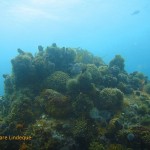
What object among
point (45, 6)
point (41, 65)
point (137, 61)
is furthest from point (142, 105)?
point (137, 61)

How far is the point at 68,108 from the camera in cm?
1195

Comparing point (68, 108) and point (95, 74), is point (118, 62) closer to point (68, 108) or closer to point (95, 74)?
point (95, 74)

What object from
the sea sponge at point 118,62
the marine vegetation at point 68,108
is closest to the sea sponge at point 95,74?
the marine vegetation at point 68,108

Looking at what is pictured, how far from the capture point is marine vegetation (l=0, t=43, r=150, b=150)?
10.5 m

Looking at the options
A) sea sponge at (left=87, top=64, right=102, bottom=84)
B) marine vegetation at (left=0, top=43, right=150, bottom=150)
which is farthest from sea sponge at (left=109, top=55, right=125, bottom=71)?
sea sponge at (left=87, top=64, right=102, bottom=84)

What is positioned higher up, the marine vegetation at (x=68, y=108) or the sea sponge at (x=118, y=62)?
the sea sponge at (x=118, y=62)

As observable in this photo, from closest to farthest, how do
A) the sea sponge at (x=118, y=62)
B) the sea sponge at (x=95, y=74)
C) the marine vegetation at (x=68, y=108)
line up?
the marine vegetation at (x=68, y=108) → the sea sponge at (x=95, y=74) → the sea sponge at (x=118, y=62)

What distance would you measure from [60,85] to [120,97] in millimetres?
3179

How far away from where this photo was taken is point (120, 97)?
12438 mm

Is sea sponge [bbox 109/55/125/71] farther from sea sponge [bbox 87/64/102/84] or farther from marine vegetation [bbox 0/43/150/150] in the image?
sea sponge [bbox 87/64/102/84]

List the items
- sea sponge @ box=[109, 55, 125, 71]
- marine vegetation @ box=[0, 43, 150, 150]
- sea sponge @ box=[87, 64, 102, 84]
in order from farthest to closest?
sea sponge @ box=[109, 55, 125, 71] → sea sponge @ box=[87, 64, 102, 84] → marine vegetation @ box=[0, 43, 150, 150]

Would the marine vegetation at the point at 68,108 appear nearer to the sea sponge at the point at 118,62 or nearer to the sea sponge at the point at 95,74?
the sea sponge at the point at 95,74

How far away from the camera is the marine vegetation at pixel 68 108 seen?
10539 millimetres

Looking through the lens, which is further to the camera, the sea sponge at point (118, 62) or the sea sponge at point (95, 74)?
the sea sponge at point (118, 62)
